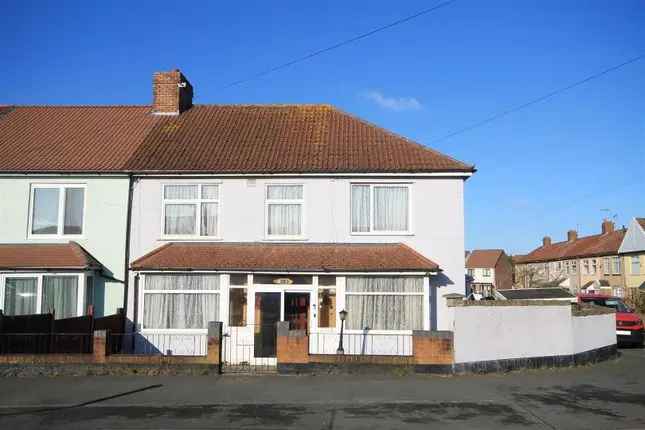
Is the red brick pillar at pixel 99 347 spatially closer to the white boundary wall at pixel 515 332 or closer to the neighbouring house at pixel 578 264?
the white boundary wall at pixel 515 332

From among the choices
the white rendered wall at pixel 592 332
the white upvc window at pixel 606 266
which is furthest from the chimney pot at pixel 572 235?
the white rendered wall at pixel 592 332

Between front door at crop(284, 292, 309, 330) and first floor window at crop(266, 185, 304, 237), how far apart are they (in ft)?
6.67

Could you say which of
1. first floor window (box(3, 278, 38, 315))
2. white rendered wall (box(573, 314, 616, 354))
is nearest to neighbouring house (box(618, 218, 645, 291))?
white rendered wall (box(573, 314, 616, 354))

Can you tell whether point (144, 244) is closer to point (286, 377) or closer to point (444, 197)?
point (286, 377)

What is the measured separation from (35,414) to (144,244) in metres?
8.26

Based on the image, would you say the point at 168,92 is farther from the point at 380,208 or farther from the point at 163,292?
the point at 380,208

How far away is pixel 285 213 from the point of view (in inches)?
724

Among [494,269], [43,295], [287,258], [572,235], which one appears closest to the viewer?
Result: [287,258]

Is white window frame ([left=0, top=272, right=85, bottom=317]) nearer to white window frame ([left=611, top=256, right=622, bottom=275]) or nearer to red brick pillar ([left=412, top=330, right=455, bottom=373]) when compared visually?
red brick pillar ([left=412, top=330, right=455, bottom=373])

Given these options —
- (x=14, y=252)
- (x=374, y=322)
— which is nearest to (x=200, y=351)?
(x=374, y=322)

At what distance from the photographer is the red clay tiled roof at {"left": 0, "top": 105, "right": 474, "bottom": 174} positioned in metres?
18.5

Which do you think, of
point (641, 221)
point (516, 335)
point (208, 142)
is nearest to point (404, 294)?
point (516, 335)

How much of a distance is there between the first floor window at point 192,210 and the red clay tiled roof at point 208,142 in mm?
703

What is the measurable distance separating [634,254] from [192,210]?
4049cm
